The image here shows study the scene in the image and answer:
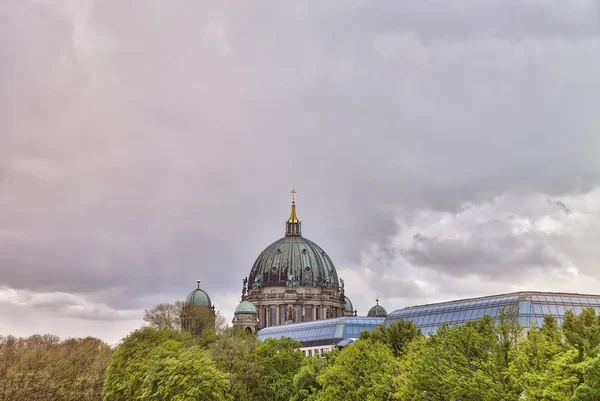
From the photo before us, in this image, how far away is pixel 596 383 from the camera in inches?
1869

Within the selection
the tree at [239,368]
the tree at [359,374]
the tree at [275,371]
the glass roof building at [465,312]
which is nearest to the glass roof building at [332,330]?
the glass roof building at [465,312]

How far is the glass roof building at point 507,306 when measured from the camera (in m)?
103

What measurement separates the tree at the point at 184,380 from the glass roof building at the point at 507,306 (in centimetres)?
3814

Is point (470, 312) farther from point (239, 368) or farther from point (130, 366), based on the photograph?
point (130, 366)

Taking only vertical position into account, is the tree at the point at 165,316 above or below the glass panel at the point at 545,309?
above

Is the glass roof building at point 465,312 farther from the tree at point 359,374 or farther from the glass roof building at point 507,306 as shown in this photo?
the tree at point 359,374

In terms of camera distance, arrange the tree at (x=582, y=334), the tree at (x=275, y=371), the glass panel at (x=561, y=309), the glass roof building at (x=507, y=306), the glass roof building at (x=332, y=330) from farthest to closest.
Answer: the glass roof building at (x=332, y=330)
the glass panel at (x=561, y=309)
the glass roof building at (x=507, y=306)
the tree at (x=275, y=371)
the tree at (x=582, y=334)

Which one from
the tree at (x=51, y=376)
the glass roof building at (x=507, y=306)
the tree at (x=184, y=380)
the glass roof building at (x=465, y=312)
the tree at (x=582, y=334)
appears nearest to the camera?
the tree at (x=582, y=334)

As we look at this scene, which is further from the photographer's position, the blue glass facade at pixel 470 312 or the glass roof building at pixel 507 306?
the blue glass facade at pixel 470 312

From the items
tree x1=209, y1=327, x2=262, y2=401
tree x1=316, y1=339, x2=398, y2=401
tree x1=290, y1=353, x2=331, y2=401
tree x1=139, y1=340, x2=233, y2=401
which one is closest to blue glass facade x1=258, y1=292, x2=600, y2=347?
tree x1=316, y1=339, x2=398, y2=401

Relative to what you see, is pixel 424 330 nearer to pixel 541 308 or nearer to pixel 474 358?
pixel 541 308

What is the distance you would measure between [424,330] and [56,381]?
60362 mm

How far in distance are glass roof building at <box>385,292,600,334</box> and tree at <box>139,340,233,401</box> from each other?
38.1m

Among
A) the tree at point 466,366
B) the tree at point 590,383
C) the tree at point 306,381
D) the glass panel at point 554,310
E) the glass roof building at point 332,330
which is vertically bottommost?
the tree at point 590,383
